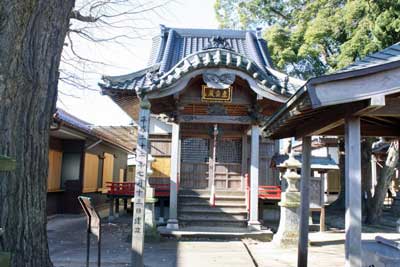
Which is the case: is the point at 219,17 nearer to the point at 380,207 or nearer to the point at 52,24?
the point at 380,207

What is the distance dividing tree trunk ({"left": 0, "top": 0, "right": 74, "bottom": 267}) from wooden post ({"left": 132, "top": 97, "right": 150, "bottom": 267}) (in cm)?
187

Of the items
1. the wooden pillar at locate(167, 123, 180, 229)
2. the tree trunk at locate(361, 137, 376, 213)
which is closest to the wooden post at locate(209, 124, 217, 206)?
the wooden pillar at locate(167, 123, 180, 229)

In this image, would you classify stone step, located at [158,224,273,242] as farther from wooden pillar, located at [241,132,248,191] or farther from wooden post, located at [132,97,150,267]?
wooden post, located at [132,97,150,267]

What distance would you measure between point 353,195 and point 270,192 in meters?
7.28

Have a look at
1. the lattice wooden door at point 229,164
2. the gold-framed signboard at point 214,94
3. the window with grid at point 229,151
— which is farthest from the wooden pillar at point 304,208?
the window with grid at point 229,151

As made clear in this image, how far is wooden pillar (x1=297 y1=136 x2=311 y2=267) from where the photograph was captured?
5664 millimetres

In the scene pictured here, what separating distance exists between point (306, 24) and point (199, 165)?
9.76 m

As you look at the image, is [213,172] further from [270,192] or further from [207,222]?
[270,192]

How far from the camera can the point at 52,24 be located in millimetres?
4105

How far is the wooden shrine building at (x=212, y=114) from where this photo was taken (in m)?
9.30

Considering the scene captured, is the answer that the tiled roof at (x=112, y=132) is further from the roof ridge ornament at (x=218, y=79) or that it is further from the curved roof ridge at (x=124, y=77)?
the roof ridge ornament at (x=218, y=79)

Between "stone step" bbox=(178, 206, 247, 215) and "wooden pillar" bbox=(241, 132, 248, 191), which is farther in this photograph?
"wooden pillar" bbox=(241, 132, 248, 191)

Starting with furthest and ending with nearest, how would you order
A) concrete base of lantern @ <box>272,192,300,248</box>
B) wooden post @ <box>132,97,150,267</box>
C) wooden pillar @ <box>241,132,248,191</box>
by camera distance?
wooden pillar @ <box>241,132,248,191</box> → concrete base of lantern @ <box>272,192,300,248</box> → wooden post @ <box>132,97,150,267</box>

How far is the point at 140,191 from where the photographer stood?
5.96 metres
